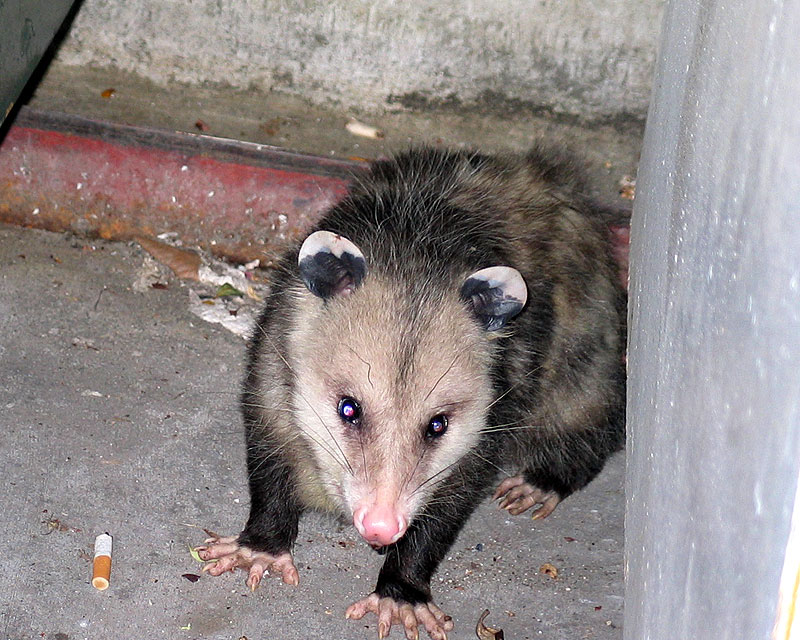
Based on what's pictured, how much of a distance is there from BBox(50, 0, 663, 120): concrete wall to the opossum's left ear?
68.0 inches

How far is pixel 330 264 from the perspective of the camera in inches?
81.5

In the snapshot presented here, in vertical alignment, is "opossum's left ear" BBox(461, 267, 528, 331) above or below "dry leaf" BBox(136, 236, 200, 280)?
above

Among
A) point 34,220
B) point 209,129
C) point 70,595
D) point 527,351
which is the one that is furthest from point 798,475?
point 209,129

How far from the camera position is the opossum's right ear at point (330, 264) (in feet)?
6.65

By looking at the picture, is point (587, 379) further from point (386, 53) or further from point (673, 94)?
point (386, 53)

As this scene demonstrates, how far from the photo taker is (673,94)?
1868 mm

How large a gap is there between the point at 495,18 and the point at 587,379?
1.49 meters

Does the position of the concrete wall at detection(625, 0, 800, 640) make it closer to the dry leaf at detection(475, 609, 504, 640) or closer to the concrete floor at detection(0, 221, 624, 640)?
the dry leaf at detection(475, 609, 504, 640)

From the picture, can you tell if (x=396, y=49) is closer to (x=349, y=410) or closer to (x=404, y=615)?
(x=349, y=410)

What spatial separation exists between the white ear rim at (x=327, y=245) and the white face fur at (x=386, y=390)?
10cm

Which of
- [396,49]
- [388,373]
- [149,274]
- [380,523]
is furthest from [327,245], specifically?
[396,49]

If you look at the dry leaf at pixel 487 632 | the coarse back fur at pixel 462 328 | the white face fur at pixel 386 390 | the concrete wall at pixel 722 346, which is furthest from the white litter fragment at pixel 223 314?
the concrete wall at pixel 722 346

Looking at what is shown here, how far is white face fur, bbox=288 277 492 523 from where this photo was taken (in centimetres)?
196

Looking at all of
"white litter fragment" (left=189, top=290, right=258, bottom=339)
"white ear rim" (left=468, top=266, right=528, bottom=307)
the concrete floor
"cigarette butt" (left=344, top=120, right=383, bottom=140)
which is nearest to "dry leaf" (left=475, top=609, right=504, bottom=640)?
the concrete floor
